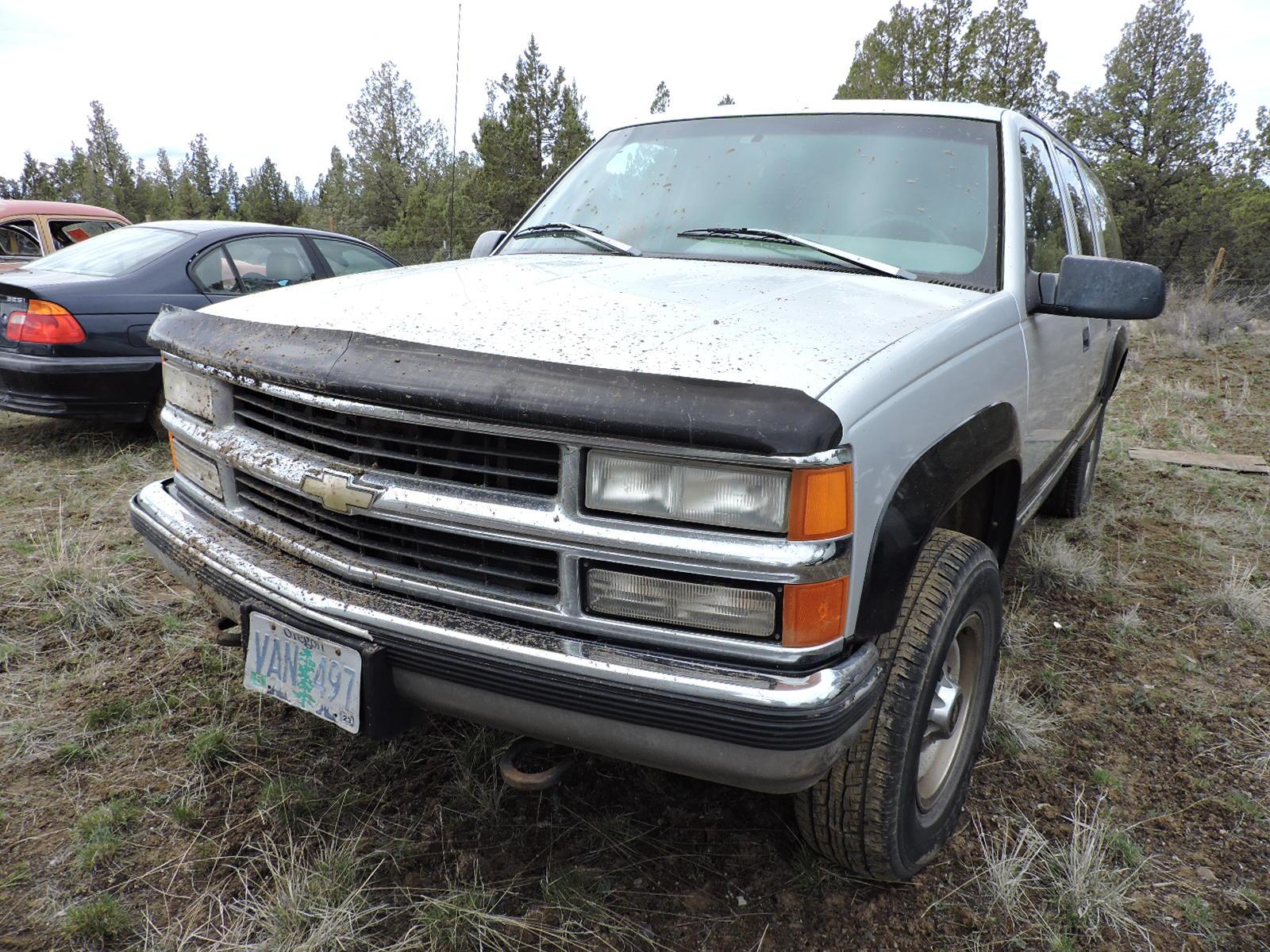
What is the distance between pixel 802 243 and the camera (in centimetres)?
232

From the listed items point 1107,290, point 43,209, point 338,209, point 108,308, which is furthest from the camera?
point 338,209

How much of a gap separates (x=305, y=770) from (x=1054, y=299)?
8.02ft

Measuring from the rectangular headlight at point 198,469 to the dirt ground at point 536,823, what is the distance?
74 centimetres

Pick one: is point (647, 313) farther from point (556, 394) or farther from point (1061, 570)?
point (1061, 570)

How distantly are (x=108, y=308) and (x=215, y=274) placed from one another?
0.68m

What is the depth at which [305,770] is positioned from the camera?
2.27 meters

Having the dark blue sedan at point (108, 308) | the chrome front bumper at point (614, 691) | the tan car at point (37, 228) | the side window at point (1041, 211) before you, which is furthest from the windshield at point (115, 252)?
the side window at point (1041, 211)

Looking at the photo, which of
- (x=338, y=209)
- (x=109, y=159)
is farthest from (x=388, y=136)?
(x=109, y=159)

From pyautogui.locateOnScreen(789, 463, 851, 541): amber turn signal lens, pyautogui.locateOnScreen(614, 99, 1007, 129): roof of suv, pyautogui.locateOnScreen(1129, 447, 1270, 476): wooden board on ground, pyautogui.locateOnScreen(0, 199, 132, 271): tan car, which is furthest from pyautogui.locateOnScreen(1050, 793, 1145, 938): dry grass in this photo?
pyautogui.locateOnScreen(0, 199, 132, 271): tan car

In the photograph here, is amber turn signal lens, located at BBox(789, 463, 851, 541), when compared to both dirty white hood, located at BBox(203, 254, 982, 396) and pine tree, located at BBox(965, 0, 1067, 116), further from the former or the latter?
pine tree, located at BBox(965, 0, 1067, 116)

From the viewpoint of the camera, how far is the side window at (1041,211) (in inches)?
100

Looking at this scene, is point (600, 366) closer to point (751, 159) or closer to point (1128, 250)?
point (751, 159)

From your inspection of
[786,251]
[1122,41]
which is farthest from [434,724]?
[1122,41]

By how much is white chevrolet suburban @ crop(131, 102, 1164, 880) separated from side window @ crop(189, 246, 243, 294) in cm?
349
